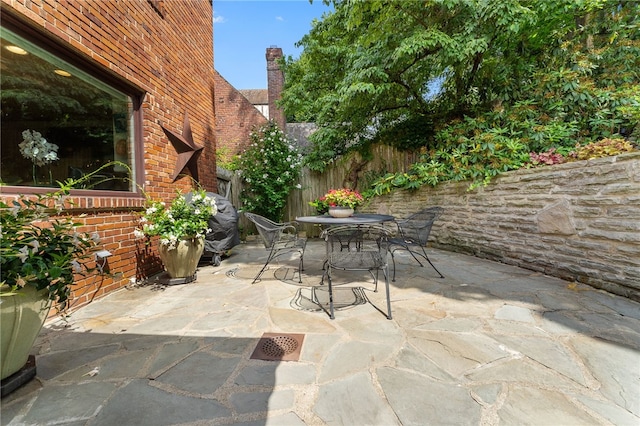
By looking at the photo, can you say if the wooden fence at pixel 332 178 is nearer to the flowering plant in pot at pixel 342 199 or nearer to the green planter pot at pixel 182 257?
the flowering plant in pot at pixel 342 199

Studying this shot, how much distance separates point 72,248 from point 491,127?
5.47 m

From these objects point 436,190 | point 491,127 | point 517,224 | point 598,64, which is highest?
point 598,64

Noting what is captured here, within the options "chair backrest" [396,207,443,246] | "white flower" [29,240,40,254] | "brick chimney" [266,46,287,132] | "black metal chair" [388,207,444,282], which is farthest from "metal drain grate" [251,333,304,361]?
"brick chimney" [266,46,287,132]

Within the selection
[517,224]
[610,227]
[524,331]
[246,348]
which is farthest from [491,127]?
[246,348]

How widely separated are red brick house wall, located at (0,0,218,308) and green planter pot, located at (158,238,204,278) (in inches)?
14.8

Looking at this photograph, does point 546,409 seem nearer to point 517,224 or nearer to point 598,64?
point 517,224

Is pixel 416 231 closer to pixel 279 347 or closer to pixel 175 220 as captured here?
pixel 279 347

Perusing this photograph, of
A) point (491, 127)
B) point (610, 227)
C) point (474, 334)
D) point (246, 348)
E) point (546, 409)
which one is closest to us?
point (546, 409)

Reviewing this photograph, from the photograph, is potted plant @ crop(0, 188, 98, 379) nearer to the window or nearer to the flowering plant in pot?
the window

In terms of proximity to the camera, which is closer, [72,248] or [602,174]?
[72,248]

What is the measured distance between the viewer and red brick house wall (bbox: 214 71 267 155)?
1132 cm

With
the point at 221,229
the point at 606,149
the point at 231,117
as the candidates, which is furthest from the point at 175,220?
the point at 231,117

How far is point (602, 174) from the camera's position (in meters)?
2.58

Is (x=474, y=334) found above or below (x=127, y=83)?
below
